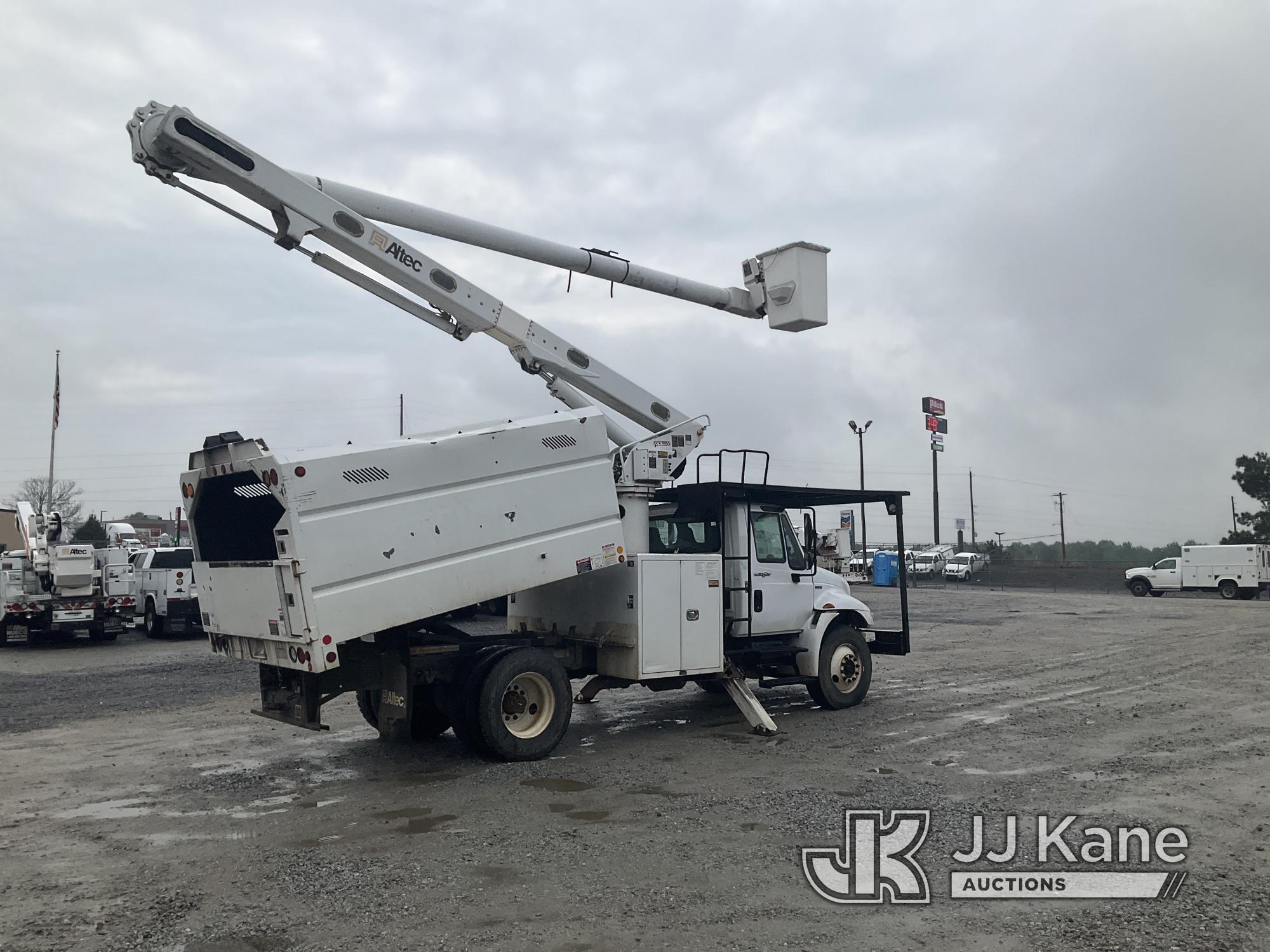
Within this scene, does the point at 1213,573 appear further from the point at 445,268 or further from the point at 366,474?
the point at 366,474

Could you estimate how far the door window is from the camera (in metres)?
11.0

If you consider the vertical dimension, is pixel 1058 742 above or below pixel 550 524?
below

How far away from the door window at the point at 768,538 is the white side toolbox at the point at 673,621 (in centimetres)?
93

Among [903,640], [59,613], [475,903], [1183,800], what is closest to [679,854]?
[475,903]

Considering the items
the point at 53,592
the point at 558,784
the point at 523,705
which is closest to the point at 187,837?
the point at 558,784

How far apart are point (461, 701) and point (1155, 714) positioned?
8.09 meters

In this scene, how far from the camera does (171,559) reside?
24203mm

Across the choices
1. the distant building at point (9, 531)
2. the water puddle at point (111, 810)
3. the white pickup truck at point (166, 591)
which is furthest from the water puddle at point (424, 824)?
the distant building at point (9, 531)

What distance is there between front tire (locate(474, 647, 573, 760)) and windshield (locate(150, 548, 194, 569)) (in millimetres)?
18138

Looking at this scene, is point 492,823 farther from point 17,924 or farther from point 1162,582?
point 1162,582

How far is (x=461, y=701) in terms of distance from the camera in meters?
8.63

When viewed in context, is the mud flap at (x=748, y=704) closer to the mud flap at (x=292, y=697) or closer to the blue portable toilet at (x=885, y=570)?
the mud flap at (x=292, y=697)

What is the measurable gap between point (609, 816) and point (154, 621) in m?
20.8

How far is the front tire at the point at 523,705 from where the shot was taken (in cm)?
842
